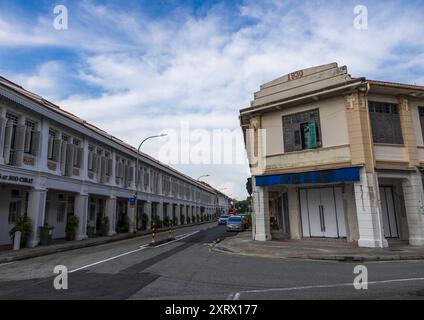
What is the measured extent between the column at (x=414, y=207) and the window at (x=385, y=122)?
2.24 meters

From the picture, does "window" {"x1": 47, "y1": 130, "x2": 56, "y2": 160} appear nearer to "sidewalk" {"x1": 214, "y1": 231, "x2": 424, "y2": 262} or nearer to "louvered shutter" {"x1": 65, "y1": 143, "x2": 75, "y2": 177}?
"louvered shutter" {"x1": 65, "y1": 143, "x2": 75, "y2": 177}

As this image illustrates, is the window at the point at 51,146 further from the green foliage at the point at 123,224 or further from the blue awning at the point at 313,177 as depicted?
the blue awning at the point at 313,177

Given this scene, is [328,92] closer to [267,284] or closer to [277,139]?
[277,139]

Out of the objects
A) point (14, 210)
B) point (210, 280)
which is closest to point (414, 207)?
point (210, 280)

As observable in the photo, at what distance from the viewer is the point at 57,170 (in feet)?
67.3

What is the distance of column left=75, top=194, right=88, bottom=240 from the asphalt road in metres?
10.1

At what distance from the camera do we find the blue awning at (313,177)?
53.3ft

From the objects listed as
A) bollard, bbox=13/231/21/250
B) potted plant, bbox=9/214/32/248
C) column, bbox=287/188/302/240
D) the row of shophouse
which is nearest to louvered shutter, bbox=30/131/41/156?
the row of shophouse

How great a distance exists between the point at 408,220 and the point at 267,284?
12267mm

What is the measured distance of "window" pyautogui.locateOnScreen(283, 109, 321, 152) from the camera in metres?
18.3

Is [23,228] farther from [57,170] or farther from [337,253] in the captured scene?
[337,253]

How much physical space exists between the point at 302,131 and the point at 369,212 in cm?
582
